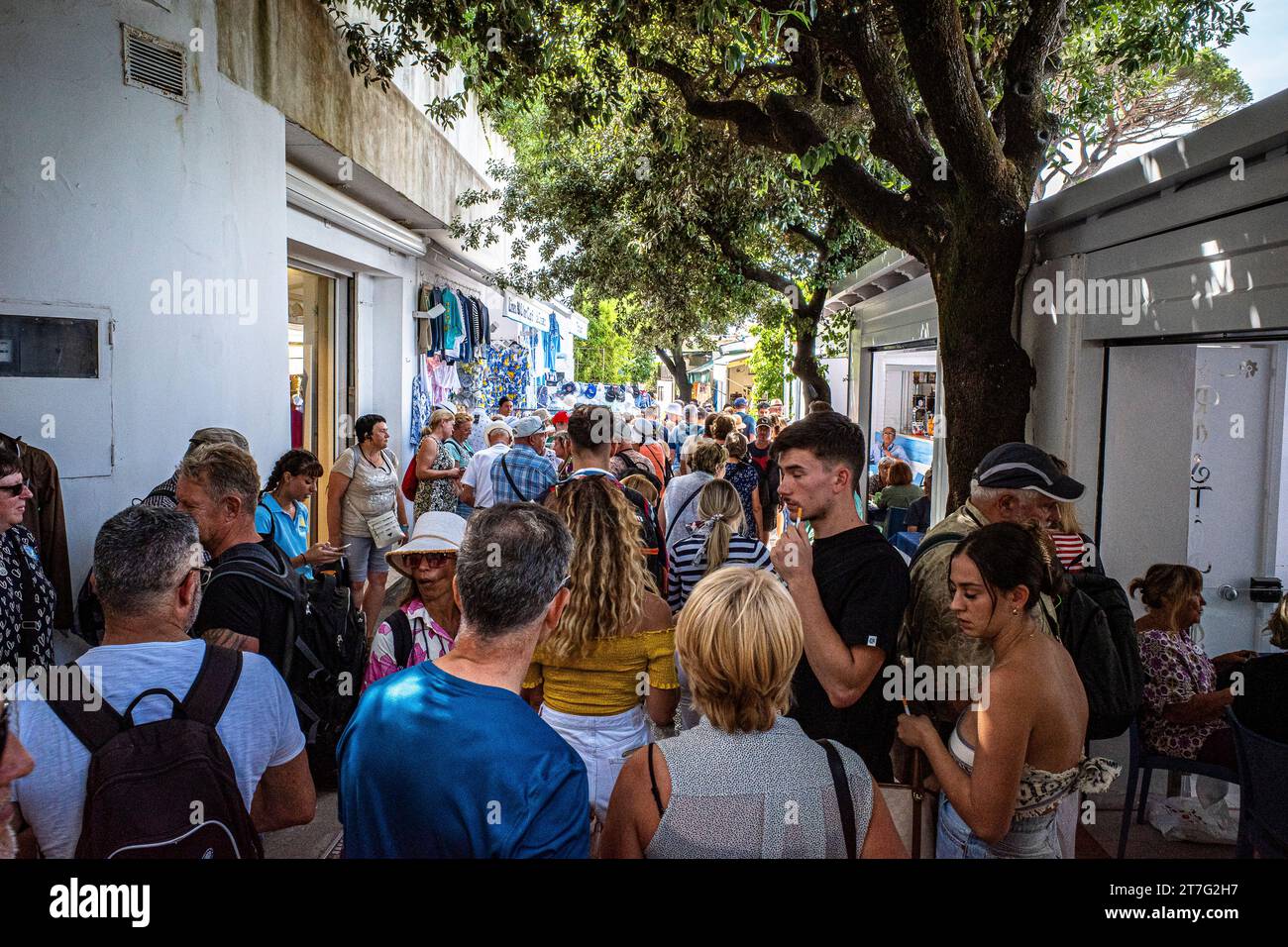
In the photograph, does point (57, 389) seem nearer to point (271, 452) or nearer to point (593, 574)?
point (271, 452)

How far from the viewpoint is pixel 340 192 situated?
29.8 ft

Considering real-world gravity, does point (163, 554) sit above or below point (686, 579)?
above

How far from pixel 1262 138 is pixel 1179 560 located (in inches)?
112

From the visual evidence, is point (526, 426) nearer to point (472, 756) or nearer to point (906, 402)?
point (472, 756)

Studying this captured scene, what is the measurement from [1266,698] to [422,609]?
10.5 ft

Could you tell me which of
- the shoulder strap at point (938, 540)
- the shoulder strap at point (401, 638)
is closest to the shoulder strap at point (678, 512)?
the shoulder strap at point (938, 540)

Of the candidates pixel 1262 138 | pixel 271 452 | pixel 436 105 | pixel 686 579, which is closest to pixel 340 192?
pixel 436 105

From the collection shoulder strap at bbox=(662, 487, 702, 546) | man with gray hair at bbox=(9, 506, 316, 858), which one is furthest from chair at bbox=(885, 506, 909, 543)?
man with gray hair at bbox=(9, 506, 316, 858)

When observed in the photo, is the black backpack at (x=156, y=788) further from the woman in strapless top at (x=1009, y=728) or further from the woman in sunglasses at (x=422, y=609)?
the woman in strapless top at (x=1009, y=728)

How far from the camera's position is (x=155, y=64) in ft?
17.4

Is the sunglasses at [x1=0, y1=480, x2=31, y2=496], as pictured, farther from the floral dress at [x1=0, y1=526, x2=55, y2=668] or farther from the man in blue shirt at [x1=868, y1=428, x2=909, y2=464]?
the man in blue shirt at [x1=868, y1=428, x2=909, y2=464]

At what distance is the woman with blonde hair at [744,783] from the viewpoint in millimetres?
1992

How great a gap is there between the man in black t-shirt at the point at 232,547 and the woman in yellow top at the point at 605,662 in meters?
1.09
